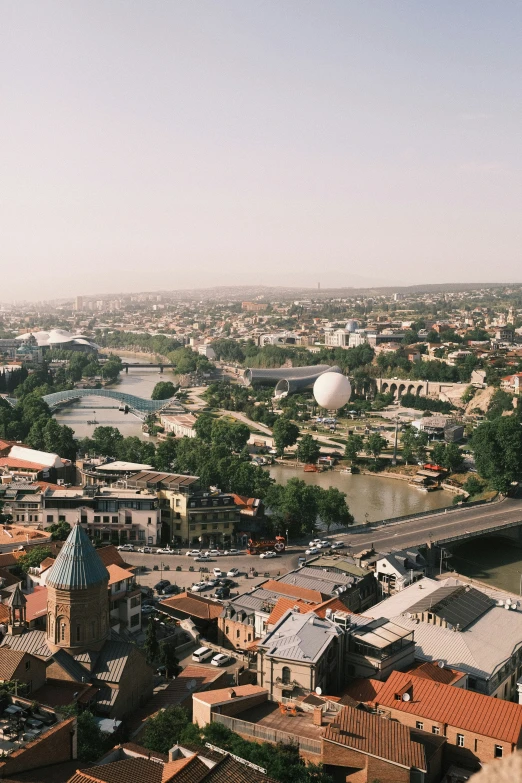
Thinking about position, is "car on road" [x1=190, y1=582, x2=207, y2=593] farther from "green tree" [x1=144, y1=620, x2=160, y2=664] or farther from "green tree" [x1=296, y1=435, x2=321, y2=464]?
"green tree" [x1=296, y1=435, x2=321, y2=464]

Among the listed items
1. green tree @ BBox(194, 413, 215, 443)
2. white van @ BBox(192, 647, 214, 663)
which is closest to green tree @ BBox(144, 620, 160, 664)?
white van @ BBox(192, 647, 214, 663)

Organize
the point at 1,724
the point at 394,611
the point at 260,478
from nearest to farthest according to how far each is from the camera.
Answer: the point at 1,724 < the point at 394,611 < the point at 260,478

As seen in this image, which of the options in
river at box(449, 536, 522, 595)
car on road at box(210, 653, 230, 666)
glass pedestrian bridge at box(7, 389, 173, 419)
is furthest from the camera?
glass pedestrian bridge at box(7, 389, 173, 419)

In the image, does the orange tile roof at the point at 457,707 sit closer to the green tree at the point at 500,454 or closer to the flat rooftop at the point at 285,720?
the flat rooftop at the point at 285,720

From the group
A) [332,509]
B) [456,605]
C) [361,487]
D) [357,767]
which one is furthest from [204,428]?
[357,767]

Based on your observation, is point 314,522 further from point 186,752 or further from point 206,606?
point 186,752

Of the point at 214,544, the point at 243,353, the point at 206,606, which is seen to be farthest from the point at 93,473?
the point at 243,353
